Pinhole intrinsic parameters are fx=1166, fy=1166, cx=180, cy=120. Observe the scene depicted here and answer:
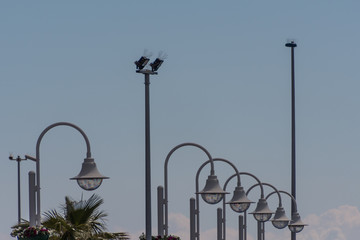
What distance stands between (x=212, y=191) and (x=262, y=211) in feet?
32.4

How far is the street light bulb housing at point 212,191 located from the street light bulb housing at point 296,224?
14054 mm

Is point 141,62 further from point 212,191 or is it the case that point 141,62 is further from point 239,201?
point 239,201

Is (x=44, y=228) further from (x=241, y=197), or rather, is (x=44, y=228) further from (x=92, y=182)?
(x=241, y=197)

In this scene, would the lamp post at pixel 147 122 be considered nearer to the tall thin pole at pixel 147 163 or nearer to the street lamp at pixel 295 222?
the tall thin pole at pixel 147 163

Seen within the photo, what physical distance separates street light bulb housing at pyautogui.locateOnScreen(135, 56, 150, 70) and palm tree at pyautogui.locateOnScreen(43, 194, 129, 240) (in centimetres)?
480

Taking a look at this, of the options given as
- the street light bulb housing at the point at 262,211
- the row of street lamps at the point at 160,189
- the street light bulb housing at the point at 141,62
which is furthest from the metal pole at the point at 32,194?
the street light bulb housing at the point at 262,211

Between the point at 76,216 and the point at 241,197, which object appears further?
the point at 241,197

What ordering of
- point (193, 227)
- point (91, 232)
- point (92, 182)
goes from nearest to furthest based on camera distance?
point (92, 182) → point (91, 232) → point (193, 227)

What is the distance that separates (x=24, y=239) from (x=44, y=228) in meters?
0.55

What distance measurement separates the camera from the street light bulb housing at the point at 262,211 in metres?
40.8

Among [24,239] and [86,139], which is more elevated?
[86,139]

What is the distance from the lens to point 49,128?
26625 mm

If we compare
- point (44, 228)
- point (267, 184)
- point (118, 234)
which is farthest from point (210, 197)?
point (267, 184)

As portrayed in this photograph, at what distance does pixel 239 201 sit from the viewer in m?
35.3
